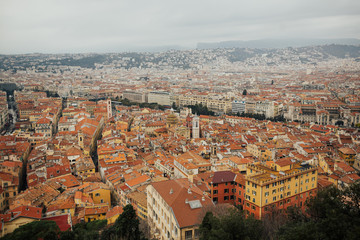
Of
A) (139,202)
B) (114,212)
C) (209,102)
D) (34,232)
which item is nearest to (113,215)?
(114,212)

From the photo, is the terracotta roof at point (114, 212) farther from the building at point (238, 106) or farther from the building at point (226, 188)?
the building at point (238, 106)

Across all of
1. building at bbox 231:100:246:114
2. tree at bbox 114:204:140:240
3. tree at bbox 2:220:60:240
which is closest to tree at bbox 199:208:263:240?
tree at bbox 114:204:140:240

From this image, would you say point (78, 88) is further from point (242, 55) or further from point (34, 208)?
point (242, 55)

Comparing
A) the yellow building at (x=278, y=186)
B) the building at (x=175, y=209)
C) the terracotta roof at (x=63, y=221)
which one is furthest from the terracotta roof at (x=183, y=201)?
the terracotta roof at (x=63, y=221)

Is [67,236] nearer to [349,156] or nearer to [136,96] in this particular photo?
[349,156]

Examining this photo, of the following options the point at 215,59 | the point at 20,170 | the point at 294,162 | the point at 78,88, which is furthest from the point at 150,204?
the point at 215,59

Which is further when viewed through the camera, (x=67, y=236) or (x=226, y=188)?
(x=226, y=188)
